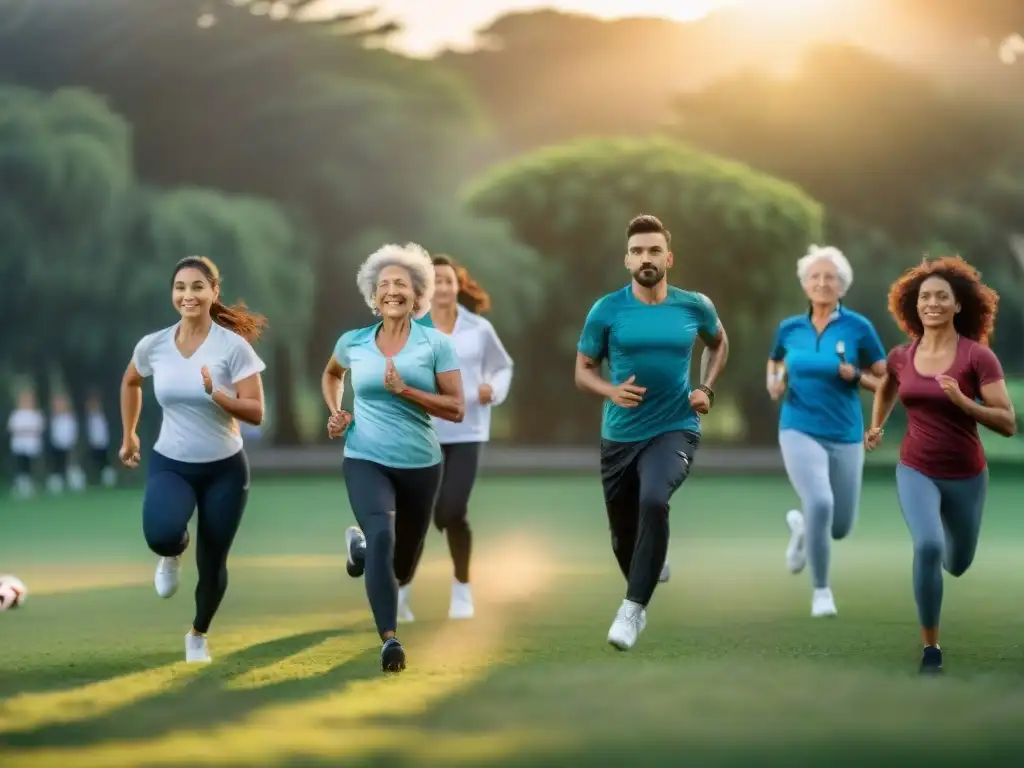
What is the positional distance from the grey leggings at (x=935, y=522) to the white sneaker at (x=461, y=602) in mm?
3135

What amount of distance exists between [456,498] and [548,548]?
543 centimetres

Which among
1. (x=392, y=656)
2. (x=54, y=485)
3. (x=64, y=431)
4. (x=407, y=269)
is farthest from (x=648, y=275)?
(x=54, y=485)

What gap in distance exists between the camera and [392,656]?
8328 mm

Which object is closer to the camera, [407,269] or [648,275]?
[407,269]

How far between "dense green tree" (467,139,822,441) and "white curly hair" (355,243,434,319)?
32121 mm

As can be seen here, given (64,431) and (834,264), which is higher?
(834,264)

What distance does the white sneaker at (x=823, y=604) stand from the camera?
1071 centimetres

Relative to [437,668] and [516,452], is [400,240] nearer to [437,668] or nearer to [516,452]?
[516,452]

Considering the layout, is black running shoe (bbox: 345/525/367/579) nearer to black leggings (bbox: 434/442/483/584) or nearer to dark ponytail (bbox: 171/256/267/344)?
dark ponytail (bbox: 171/256/267/344)

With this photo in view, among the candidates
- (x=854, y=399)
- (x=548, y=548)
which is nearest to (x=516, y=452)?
(x=548, y=548)

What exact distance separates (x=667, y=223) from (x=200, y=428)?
111 ft

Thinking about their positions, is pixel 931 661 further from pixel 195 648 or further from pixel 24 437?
pixel 24 437

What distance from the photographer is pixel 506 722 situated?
6988 mm

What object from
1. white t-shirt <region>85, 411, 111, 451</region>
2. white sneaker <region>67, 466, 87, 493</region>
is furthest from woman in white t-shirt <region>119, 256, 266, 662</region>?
white t-shirt <region>85, 411, 111, 451</region>
